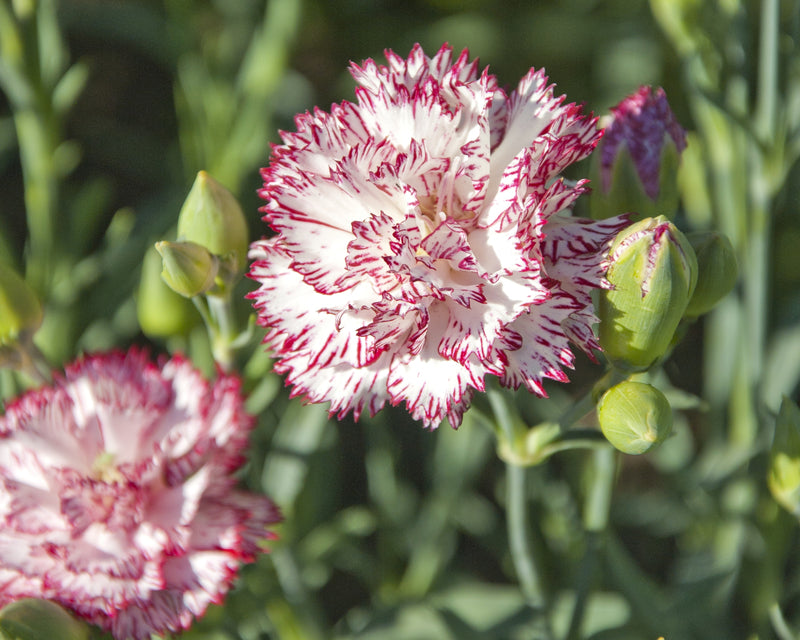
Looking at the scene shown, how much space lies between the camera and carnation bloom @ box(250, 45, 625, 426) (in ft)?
1.69

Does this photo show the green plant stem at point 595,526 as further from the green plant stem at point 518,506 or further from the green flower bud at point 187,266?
the green flower bud at point 187,266

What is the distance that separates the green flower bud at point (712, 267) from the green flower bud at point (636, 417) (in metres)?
0.10

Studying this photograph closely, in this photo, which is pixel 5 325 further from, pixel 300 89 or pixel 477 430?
pixel 300 89

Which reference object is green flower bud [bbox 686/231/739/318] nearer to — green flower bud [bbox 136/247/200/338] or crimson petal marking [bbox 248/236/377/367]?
crimson petal marking [bbox 248/236/377/367]

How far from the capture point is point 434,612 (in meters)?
0.81

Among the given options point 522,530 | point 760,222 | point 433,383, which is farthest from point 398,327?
point 760,222

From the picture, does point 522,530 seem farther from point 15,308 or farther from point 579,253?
point 15,308

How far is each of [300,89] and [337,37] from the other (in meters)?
0.19

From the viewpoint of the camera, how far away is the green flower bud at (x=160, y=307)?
759 mm

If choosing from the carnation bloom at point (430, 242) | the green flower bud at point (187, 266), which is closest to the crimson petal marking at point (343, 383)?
the carnation bloom at point (430, 242)

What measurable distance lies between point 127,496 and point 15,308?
0.18m

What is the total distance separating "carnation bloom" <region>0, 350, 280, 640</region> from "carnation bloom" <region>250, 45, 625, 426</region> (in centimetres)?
16

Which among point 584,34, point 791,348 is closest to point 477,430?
point 791,348

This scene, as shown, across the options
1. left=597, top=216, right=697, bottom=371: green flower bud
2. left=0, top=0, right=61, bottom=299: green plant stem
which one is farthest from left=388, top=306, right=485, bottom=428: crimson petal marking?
left=0, top=0, right=61, bottom=299: green plant stem
